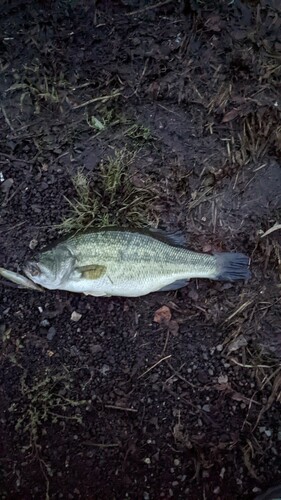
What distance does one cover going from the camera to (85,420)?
393 cm

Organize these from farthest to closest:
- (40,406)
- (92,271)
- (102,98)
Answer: (102,98) → (40,406) → (92,271)

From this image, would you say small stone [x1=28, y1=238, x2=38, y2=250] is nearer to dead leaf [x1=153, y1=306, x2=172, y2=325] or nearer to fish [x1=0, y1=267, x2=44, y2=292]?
fish [x1=0, y1=267, x2=44, y2=292]

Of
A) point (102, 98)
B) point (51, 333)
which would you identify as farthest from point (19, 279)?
point (102, 98)

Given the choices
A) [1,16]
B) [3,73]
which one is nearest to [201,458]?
[3,73]

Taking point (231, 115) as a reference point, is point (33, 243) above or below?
below

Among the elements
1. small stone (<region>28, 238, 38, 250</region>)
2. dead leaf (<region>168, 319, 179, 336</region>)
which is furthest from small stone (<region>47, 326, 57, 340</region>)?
dead leaf (<region>168, 319, 179, 336</region>)

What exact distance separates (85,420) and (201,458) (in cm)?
83

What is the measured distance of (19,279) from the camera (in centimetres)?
402

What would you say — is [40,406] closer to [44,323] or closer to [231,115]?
[44,323]

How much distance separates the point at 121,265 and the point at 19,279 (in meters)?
0.75

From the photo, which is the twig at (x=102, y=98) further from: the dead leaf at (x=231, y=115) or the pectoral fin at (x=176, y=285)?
the pectoral fin at (x=176, y=285)

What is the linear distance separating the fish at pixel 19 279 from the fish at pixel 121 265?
105mm

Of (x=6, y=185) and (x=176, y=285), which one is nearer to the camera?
(x=176, y=285)

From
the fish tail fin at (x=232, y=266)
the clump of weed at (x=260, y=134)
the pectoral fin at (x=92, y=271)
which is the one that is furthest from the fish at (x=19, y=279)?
the clump of weed at (x=260, y=134)
